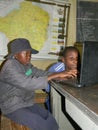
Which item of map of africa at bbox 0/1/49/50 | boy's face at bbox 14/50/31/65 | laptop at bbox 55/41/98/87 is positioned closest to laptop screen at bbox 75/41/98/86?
laptop at bbox 55/41/98/87

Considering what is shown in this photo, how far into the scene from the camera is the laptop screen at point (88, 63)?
51.3 inches

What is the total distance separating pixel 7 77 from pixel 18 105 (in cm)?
26

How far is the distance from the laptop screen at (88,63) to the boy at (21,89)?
20 centimetres

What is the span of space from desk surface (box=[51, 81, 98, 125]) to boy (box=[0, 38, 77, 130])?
0.56ft

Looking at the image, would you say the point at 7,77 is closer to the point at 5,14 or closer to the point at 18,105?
the point at 18,105

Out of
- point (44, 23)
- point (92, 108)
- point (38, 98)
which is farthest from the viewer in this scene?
point (44, 23)

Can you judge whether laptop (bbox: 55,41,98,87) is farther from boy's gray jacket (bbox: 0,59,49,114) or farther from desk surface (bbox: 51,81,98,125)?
boy's gray jacket (bbox: 0,59,49,114)

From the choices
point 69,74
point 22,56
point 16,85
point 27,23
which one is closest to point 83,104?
point 69,74

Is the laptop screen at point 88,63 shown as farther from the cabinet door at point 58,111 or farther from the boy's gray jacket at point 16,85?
the cabinet door at point 58,111

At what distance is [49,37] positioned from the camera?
275cm

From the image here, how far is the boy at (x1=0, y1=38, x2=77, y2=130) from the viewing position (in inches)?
61.0

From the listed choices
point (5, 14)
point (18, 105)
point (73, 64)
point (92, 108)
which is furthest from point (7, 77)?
point (5, 14)

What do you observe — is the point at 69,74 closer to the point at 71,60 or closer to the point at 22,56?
the point at 71,60

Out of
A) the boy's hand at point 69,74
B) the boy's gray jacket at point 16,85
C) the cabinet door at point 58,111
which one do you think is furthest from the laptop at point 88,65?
the cabinet door at point 58,111
